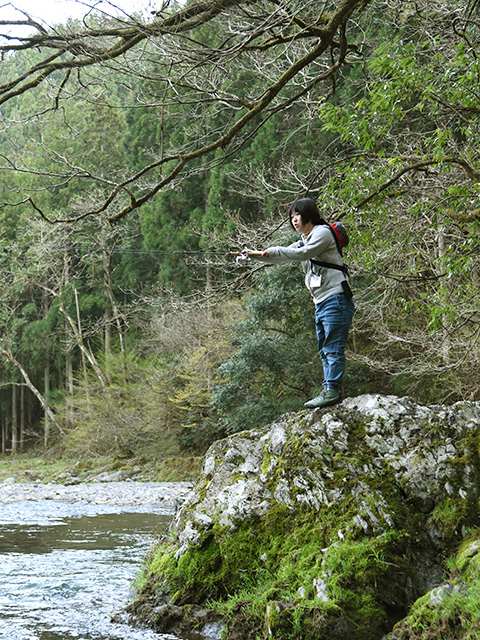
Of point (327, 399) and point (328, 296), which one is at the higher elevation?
point (328, 296)

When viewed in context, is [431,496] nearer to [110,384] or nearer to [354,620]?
[354,620]

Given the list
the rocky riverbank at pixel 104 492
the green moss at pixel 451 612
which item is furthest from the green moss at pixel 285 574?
the rocky riverbank at pixel 104 492

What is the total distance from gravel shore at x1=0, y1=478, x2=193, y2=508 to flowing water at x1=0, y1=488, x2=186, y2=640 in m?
1.65

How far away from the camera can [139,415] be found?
20.8 meters

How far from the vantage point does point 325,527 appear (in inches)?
146

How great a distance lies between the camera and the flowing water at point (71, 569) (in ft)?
12.9

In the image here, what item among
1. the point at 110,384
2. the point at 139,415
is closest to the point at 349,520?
the point at 139,415

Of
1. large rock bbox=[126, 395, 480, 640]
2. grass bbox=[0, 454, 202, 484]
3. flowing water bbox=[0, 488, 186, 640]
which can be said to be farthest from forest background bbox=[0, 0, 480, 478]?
flowing water bbox=[0, 488, 186, 640]

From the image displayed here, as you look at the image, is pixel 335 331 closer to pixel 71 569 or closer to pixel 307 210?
pixel 307 210

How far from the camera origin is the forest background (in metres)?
4.84

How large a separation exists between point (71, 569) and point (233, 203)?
52.4 feet

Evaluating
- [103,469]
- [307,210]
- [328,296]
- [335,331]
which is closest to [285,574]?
[335,331]

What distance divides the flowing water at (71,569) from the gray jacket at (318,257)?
2.48 meters

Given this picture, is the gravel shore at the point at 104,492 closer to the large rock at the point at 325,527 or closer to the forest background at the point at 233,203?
the forest background at the point at 233,203
